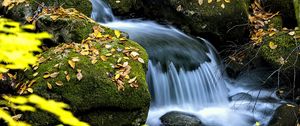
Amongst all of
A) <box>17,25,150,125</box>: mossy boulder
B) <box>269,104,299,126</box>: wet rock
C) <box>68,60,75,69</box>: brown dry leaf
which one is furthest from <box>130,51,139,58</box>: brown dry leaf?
<box>269,104,299,126</box>: wet rock

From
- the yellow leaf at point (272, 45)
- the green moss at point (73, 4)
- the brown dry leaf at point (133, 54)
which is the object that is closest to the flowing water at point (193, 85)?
the yellow leaf at point (272, 45)

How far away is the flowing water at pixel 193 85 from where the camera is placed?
7.20 metres

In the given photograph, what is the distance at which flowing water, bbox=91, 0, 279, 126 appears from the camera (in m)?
7.20

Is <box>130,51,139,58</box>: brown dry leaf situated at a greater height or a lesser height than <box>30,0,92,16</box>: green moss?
lesser

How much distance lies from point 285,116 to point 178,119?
1736 mm

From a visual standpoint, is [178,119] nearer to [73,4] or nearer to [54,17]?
[54,17]

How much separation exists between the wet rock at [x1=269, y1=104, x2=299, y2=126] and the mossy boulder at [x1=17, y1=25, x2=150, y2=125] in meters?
2.41

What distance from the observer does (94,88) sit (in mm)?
5172

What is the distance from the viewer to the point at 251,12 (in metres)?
9.65

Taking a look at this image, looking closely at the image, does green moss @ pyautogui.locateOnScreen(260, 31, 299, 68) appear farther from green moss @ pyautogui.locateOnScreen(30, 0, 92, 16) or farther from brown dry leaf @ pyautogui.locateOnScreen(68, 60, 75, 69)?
brown dry leaf @ pyautogui.locateOnScreen(68, 60, 75, 69)

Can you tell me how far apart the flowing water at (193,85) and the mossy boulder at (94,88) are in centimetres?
143

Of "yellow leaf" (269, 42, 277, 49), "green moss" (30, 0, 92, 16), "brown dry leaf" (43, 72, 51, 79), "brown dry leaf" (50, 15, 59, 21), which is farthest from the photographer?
"yellow leaf" (269, 42, 277, 49)

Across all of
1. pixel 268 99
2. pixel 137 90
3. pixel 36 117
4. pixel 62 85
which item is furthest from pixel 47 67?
pixel 268 99

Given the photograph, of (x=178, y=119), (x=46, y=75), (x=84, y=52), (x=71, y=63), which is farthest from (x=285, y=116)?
(x=46, y=75)
